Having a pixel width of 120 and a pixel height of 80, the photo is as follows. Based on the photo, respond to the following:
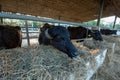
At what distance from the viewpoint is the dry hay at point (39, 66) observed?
0.90 m

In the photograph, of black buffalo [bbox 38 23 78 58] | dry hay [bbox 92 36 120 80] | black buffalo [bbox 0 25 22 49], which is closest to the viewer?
black buffalo [bbox 38 23 78 58]

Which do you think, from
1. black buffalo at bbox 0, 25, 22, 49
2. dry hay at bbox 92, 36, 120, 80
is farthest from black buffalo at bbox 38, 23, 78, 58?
black buffalo at bbox 0, 25, 22, 49

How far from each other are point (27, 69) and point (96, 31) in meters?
2.51

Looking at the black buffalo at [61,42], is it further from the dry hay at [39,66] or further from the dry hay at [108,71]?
the dry hay at [108,71]

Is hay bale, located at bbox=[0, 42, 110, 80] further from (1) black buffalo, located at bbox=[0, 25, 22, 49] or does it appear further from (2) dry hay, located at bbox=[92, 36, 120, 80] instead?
(1) black buffalo, located at bbox=[0, 25, 22, 49]

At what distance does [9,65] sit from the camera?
3.13ft

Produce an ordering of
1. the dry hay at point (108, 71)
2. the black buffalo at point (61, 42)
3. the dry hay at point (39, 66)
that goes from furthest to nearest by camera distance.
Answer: the dry hay at point (108, 71)
the black buffalo at point (61, 42)
the dry hay at point (39, 66)

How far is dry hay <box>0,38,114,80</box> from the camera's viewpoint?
2.94ft

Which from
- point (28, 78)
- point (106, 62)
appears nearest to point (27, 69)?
point (28, 78)

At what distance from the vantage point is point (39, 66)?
1.00m

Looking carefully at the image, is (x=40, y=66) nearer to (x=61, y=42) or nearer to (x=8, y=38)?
(x=61, y=42)

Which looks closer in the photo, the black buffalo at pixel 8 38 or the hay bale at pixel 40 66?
the hay bale at pixel 40 66

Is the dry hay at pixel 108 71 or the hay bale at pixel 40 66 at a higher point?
the hay bale at pixel 40 66

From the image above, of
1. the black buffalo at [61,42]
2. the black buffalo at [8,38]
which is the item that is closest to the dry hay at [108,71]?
the black buffalo at [61,42]
